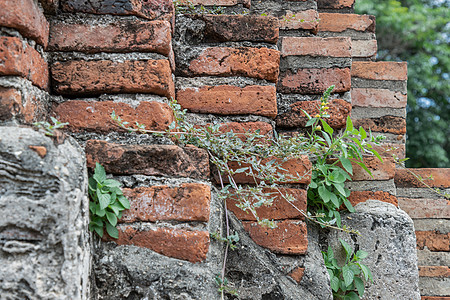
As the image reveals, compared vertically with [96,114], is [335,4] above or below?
above

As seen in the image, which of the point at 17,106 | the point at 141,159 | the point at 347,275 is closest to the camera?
the point at 17,106

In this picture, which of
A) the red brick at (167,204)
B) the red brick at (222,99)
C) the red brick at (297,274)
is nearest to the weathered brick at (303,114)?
the red brick at (222,99)

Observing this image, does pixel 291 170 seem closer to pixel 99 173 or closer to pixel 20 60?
pixel 99 173

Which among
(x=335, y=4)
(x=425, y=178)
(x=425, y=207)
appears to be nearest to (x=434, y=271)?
(x=425, y=207)

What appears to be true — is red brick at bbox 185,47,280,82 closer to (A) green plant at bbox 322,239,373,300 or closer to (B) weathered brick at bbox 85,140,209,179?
(B) weathered brick at bbox 85,140,209,179

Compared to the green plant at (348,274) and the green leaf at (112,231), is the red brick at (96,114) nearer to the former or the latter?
the green leaf at (112,231)

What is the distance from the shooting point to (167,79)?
1117 millimetres

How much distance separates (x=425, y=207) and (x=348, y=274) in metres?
1.08

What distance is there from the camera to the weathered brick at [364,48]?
88.8 inches

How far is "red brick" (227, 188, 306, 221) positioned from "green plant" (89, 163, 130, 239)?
1.21 ft

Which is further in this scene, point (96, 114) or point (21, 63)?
point (96, 114)

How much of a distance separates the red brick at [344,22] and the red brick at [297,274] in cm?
133

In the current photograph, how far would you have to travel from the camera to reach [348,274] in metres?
1.34

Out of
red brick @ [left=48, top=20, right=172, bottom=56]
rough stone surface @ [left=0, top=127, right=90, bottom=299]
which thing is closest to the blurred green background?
red brick @ [left=48, top=20, right=172, bottom=56]
